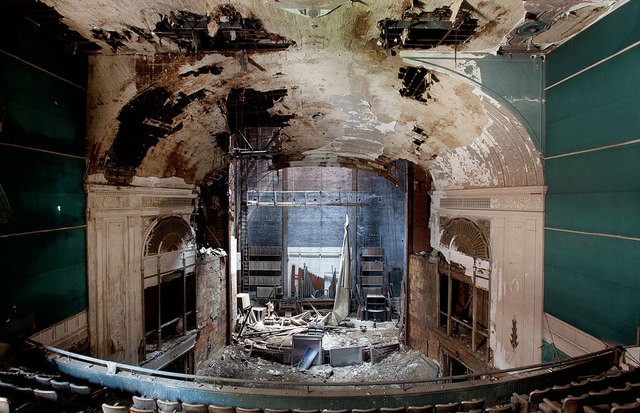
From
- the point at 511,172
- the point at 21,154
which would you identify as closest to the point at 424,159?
the point at 511,172

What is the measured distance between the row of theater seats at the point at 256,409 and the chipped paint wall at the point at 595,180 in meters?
1.77

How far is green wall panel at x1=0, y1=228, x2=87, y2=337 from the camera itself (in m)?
4.01

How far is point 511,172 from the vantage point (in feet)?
18.4

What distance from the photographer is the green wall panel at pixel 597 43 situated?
11.6ft

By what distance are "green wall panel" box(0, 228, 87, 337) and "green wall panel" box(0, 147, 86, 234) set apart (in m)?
0.17

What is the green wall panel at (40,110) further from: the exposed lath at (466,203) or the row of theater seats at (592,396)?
the exposed lath at (466,203)

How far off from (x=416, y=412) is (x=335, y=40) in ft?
13.9

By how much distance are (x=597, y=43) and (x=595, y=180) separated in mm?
1536

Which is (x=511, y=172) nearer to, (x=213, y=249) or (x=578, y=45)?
(x=578, y=45)

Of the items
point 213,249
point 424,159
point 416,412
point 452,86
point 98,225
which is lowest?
point 416,412

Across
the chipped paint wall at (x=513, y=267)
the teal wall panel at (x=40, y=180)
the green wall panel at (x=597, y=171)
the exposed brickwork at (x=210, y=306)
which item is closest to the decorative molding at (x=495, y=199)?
the chipped paint wall at (x=513, y=267)

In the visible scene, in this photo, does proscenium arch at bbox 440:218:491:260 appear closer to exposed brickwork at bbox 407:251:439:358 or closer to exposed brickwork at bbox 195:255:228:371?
exposed brickwork at bbox 407:251:439:358

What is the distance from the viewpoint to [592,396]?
10.1 feet

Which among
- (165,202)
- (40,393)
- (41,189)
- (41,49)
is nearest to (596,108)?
(40,393)
